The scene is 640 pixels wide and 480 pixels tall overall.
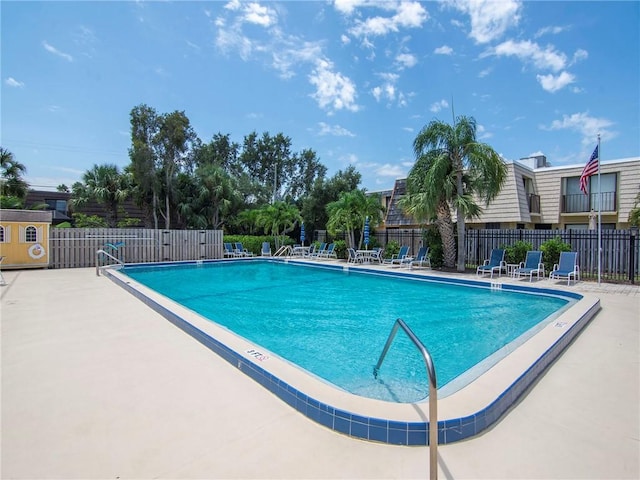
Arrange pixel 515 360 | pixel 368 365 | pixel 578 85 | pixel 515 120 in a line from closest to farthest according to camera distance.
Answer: pixel 515 360 → pixel 368 365 → pixel 578 85 → pixel 515 120

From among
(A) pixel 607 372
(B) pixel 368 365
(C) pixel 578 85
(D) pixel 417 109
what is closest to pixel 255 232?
(D) pixel 417 109

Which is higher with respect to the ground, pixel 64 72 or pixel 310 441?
pixel 64 72

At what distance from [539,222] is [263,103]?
1850cm

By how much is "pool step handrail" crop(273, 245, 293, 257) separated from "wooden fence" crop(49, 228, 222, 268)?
3.38 meters

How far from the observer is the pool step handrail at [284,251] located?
69.4ft

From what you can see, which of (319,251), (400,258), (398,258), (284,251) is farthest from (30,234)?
(400,258)

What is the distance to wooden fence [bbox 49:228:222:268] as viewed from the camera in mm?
15008

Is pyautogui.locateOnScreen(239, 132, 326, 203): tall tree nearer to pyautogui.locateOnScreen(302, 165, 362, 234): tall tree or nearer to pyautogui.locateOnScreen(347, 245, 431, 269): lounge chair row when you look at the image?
pyautogui.locateOnScreen(302, 165, 362, 234): tall tree

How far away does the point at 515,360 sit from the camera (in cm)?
396

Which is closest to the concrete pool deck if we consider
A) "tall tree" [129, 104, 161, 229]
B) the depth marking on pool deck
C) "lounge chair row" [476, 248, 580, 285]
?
the depth marking on pool deck

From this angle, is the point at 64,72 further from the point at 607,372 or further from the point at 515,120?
the point at 515,120

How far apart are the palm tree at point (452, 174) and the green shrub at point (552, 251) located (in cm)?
256

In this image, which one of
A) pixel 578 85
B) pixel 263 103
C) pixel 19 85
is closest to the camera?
pixel 19 85

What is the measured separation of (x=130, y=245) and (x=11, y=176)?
763cm
